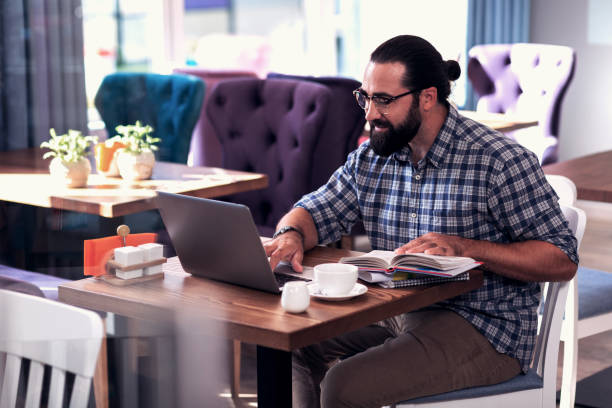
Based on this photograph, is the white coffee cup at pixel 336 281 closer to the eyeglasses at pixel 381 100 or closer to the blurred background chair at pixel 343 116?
the eyeglasses at pixel 381 100

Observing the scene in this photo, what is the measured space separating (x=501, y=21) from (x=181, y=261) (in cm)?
499

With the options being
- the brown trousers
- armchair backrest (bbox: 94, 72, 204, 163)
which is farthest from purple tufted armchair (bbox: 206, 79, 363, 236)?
the brown trousers

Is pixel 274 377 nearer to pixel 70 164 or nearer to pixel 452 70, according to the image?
pixel 452 70

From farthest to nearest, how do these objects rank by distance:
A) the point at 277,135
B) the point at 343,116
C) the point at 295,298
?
1. the point at 343,116
2. the point at 277,135
3. the point at 295,298

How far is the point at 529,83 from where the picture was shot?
4535mm

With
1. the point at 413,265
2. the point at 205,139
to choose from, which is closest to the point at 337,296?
the point at 413,265

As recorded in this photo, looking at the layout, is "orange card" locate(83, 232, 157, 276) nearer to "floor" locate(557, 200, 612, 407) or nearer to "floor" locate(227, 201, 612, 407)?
"floor" locate(227, 201, 612, 407)

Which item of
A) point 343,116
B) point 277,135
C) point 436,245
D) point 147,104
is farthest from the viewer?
point 147,104

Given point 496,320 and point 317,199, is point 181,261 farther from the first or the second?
point 496,320

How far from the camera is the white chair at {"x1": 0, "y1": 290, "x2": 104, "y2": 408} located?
38.9 inches

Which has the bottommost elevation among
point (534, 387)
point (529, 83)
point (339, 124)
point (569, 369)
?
point (569, 369)

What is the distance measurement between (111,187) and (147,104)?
3.01ft

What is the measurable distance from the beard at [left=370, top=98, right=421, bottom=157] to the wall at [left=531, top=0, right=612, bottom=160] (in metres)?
4.55

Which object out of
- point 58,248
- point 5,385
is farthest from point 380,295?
point 58,248
